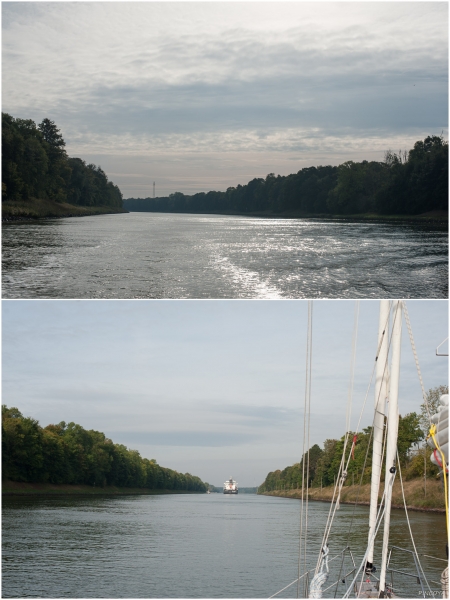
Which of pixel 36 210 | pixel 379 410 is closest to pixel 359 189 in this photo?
pixel 36 210

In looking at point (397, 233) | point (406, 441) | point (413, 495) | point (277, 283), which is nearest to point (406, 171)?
point (397, 233)

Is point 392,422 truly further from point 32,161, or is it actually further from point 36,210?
point 36,210

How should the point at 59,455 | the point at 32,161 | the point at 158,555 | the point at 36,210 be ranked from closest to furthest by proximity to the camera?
the point at 158,555 < the point at 32,161 < the point at 36,210 < the point at 59,455

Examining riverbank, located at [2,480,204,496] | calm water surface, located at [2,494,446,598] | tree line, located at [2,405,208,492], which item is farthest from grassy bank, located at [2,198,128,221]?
riverbank, located at [2,480,204,496]

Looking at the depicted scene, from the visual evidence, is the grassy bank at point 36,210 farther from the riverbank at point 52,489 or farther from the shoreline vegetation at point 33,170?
the riverbank at point 52,489

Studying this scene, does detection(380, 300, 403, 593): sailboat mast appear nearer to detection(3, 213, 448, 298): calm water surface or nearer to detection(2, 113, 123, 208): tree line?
detection(3, 213, 448, 298): calm water surface
